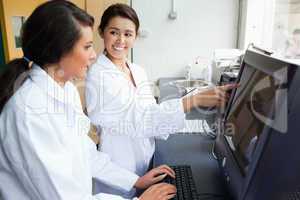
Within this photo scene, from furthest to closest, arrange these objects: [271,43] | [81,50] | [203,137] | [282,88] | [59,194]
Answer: [271,43]
[203,137]
[81,50]
[59,194]
[282,88]

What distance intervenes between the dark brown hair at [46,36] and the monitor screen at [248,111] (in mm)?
570

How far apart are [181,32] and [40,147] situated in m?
2.45

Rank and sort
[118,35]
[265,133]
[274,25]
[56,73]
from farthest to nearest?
1. [274,25]
2. [118,35]
3. [56,73]
4. [265,133]

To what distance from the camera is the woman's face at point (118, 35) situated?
1.37m

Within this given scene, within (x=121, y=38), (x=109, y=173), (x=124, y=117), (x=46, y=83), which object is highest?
(x=121, y=38)

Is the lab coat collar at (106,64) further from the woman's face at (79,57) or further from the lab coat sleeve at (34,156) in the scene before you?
the lab coat sleeve at (34,156)

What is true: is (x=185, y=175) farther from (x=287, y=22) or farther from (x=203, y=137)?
(x=287, y=22)

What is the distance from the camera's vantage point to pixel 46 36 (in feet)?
2.63

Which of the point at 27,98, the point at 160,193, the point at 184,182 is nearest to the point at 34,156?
the point at 27,98

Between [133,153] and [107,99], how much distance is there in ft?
0.98

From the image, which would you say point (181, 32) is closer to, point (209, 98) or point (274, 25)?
point (274, 25)

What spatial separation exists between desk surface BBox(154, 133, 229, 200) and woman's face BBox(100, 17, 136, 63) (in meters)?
0.53

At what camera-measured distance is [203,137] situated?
1.56 metres

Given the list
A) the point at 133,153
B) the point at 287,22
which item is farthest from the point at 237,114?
the point at 287,22
